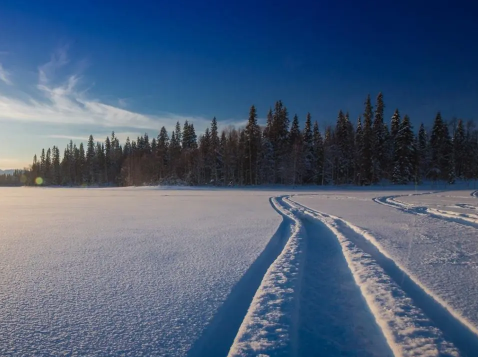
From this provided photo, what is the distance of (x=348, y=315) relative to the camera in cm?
282

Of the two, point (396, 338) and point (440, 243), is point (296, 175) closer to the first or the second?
point (440, 243)

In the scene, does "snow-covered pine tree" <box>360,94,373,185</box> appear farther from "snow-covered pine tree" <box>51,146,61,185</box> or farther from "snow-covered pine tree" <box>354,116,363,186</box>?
"snow-covered pine tree" <box>51,146,61,185</box>

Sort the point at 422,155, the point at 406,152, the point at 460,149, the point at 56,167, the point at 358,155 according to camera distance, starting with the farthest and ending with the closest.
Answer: the point at 56,167
the point at 460,149
the point at 422,155
the point at 358,155
the point at 406,152

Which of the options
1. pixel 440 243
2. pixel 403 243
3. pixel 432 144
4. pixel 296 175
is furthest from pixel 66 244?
pixel 432 144

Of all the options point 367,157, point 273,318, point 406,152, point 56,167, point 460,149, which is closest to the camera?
point 273,318

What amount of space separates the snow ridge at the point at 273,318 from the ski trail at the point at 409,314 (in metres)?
0.81

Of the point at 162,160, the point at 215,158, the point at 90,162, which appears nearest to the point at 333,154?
the point at 215,158

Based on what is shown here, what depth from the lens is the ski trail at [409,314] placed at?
2221 mm

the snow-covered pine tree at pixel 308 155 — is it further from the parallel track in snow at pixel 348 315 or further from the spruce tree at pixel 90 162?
the spruce tree at pixel 90 162

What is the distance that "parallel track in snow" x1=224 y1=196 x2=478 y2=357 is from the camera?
223cm

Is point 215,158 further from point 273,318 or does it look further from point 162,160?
point 273,318

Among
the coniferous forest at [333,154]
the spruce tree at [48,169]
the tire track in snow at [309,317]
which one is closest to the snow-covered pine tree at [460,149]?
the coniferous forest at [333,154]

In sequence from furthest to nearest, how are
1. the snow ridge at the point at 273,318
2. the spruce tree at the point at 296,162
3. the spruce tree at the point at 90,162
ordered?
the spruce tree at the point at 90,162 < the spruce tree at the point at 296,162 < the snow ridge at the point at 273,318

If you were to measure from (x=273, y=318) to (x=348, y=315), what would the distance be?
2.69 ft
